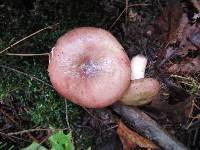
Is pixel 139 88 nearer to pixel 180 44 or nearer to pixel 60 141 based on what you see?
pixel 180 44

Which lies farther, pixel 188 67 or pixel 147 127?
pixel 188 67

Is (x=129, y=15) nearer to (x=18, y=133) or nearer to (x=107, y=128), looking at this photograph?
(x=107, y=128)

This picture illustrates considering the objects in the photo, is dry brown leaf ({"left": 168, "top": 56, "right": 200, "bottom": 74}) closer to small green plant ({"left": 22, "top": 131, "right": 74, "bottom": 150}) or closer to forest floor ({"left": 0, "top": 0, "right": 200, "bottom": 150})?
forest floor ({"left": 0, "top": 0, "right": 200, "bottom": 150})

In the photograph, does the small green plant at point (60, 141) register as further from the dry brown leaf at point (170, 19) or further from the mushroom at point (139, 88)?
the dry brown leaf at point (170, 19)

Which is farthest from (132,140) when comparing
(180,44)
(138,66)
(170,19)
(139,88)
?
(170,19)

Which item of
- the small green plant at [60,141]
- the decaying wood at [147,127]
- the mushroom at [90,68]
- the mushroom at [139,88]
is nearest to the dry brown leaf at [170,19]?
the mushroom at [139,88]

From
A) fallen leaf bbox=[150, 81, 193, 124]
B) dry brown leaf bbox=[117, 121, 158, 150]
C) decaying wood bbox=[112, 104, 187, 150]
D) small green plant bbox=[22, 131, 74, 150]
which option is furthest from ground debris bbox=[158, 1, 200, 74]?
small green plant bbox=[22, 131, 74, 150]
